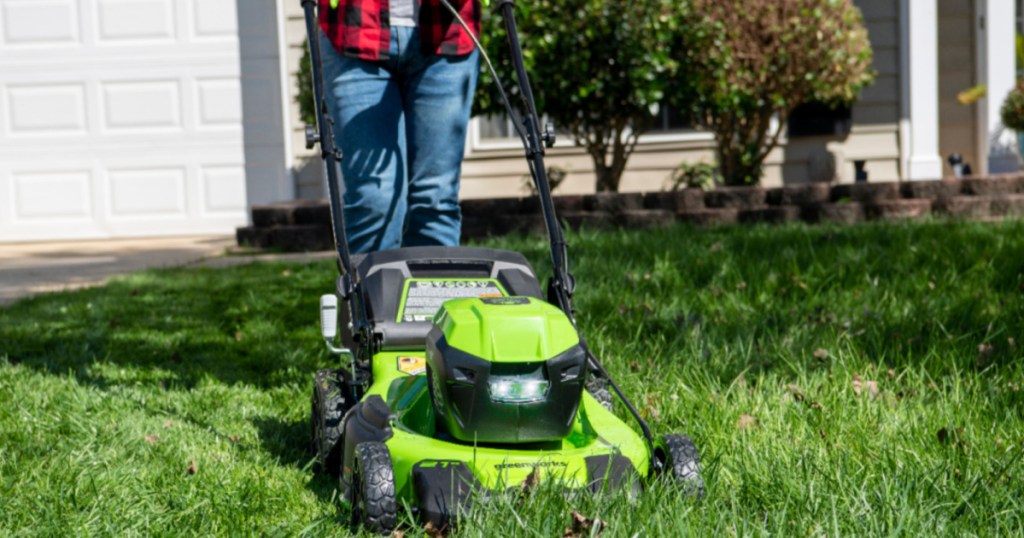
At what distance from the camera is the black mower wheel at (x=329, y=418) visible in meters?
2.54

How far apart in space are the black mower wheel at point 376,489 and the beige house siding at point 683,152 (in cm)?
818

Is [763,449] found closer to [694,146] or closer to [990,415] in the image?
[990,415]

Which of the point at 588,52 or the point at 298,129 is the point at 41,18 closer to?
the point at 298,129

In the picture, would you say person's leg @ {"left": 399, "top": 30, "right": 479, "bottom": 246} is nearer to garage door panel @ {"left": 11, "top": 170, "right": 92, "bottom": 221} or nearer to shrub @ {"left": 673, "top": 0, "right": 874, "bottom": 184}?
shrub @ {"left": 673, "top": 0, "right": 874, "bottom": 184}

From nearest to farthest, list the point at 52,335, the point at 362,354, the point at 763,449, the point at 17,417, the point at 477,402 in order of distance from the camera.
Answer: the point at 477,402 → the point at 763,449 → the point at 362,354 → the point at 17,417 → the point at 52,335

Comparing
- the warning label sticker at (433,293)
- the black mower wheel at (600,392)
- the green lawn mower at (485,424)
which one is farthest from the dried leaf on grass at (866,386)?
the warning label sticker at (433,293)

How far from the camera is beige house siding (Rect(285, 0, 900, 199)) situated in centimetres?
1027

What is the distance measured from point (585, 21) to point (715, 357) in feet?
15.9

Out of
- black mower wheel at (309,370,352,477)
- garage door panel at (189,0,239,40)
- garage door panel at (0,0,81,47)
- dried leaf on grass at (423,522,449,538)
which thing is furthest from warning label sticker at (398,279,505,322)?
garage door panel at (0,0,81,47)

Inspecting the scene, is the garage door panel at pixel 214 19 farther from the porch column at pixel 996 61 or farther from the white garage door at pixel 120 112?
the porch column at pixel 996 61

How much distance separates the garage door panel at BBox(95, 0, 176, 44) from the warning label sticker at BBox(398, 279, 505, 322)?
855 centimetres

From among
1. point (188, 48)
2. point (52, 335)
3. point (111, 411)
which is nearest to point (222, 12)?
point (188, 48)

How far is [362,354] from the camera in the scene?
2623 millimetres

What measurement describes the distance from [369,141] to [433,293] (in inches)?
24.0
